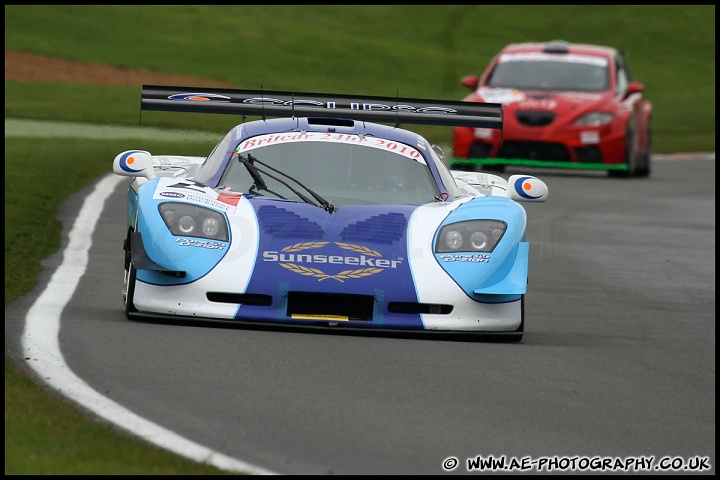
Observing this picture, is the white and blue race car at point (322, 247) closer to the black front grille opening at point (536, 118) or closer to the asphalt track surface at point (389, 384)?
the asphalt track surface at point (389, 384)

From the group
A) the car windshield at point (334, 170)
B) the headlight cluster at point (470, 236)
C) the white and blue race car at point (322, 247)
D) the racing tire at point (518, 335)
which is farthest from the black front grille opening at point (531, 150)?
the racing tire at point (518, 335)

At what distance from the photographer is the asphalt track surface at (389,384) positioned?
223 inches

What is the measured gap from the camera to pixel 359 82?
148 feet

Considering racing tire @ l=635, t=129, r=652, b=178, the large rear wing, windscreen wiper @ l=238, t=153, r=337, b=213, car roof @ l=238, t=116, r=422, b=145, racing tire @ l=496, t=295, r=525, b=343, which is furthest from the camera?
racing tire @ l=635, t=129, r=652, b=178

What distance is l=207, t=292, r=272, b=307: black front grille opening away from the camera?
8102mm

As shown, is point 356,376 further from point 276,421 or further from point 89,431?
point 89,431

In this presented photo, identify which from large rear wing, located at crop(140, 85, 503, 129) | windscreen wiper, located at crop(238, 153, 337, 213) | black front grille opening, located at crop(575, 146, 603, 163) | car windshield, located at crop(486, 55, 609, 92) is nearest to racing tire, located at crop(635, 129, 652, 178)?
car windshield, located at crop(486, 55, 609, 92)

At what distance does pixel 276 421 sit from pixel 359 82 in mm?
39616

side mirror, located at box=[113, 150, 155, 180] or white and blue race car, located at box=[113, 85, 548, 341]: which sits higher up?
side mirror, located at box=[113, 150, 155, 180]

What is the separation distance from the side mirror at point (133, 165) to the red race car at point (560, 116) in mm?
9537

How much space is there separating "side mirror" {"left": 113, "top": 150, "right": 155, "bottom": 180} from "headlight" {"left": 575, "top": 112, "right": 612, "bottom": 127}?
36.6ft

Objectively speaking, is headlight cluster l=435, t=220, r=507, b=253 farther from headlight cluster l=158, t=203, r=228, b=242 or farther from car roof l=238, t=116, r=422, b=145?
car roof l=238, t=116, r=422, b=145

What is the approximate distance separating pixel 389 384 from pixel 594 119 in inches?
530

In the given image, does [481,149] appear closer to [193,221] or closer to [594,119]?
[594,119]
